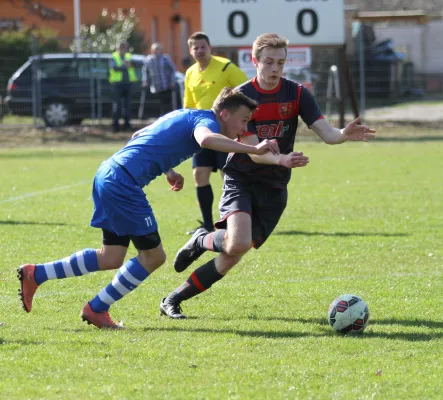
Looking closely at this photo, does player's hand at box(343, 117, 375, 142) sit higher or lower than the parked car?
lower

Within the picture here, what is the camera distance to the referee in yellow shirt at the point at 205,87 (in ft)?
32.5

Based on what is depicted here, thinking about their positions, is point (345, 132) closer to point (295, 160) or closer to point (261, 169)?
point (261, 169)

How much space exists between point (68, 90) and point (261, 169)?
1797 centimetres

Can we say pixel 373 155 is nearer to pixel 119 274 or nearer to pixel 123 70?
pixel 123 70

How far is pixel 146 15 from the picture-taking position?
38.0 m

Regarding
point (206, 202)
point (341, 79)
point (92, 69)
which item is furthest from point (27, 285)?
point (92, 69)

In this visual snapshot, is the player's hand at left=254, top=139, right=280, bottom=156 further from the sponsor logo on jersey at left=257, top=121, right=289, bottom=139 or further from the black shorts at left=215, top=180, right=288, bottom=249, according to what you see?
the sponsor logo on jersey at left=257, top=121, right=289, bottom=139

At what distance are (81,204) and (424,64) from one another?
1792 centimetres

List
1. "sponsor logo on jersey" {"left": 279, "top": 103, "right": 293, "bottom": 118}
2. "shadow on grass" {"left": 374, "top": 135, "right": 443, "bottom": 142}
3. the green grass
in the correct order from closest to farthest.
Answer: the green grass
"sponsor logo on jersey" {"left": 279, "top": 103, "right": 293, "bottom": 118}
"shadow on grass" {"left": 374, "top": 135, "right": 443, "bottom": 142}

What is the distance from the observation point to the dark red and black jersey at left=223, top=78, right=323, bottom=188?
643cm

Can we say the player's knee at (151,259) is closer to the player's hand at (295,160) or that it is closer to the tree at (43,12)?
the player's hand at (295,160)

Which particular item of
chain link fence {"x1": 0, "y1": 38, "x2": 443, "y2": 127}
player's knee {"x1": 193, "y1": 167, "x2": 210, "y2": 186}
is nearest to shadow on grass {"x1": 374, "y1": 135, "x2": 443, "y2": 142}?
chain link fence {"x1": 0, "y1": 38, "x2": 443, "y2": 127}

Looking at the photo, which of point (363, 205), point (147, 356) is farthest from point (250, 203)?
point (363, 205)

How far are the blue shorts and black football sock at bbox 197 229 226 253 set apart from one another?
644mm
